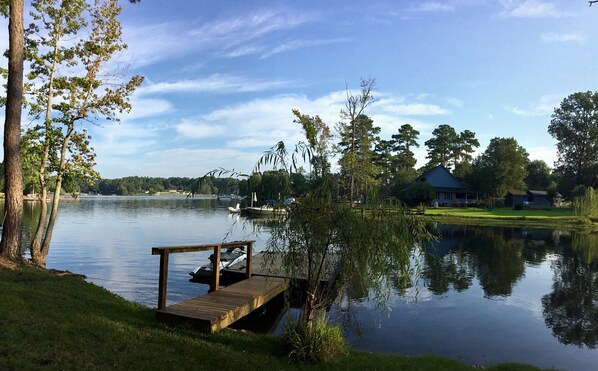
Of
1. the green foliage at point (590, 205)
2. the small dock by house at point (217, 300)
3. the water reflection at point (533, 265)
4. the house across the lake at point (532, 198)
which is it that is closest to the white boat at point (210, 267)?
the small dock by house at point (217, 300)

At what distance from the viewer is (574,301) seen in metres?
14.0

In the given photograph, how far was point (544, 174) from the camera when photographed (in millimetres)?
83875

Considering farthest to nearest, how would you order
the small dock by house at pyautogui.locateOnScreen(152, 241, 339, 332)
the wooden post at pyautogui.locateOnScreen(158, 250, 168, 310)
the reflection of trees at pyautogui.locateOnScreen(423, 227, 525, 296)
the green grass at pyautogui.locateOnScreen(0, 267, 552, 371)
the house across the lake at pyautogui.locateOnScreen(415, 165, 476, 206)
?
the house across the lake at pyautogui.locateOnScreen(415, 165, 476, 206), the reflection of trees at pyautogui.locateOnScreen(423, 227, 525, 296), the wooden post at pyautogui.locateOnScreen(158, 250, 168, 310), the small dock by house at pyautogui.locateOnScreen(152, 241, 339, 332), the green grass at pyautogui.locateOnScreen(0, 267, 552, 371)

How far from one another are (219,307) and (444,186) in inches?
2430

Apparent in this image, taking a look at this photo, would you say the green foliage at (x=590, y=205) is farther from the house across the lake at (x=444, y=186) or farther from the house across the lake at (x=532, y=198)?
the house across the lake at (x=532, y=198)

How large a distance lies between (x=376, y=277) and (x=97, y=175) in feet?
38.8

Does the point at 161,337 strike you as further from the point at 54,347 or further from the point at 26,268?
the point at 26,268

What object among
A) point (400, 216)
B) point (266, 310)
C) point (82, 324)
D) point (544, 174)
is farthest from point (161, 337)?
point (544, 174)

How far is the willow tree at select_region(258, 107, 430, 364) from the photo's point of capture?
5996 mm

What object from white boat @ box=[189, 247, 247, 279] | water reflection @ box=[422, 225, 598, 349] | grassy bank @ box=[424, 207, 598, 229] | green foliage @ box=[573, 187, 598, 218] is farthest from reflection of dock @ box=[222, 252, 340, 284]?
green foliage @ box=[573, 187, 598, 218]

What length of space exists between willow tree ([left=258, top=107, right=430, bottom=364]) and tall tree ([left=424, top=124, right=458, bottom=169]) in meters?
83.0

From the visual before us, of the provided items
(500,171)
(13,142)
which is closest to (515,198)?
(500,171)

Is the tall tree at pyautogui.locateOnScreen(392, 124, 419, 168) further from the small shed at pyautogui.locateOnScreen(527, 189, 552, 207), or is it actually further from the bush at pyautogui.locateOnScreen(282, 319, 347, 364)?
the bush at pyautogui.locateOnScreen(282, 319, 347, 364)

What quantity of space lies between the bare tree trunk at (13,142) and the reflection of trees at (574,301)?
563 inches
